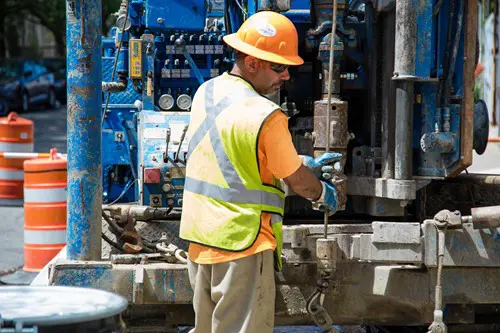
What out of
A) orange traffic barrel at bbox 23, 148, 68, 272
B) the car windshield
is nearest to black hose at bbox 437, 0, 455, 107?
orange traffic barrel at bbox 23, 148, 68, 272

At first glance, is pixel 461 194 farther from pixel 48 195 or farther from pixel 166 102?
pixel 48 195

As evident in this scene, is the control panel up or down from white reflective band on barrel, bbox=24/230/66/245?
up

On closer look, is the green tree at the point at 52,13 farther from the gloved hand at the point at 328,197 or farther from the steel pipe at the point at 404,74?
the gloved hand at the point at 328,197

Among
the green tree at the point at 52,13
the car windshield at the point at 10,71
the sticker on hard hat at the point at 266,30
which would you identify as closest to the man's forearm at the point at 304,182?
the sticker on hard hat at the point at 266,30

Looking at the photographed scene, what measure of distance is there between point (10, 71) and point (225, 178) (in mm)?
34393

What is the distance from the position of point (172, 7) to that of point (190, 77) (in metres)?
0.44

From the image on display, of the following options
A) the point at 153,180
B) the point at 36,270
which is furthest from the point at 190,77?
the point at 36,270

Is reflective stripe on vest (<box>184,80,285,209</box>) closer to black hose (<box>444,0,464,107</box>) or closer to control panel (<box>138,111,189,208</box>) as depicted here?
control panel (<box>138,111,189,208</box>)

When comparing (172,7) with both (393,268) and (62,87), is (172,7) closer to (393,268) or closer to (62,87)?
(393,268)

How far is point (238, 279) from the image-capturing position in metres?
4.87

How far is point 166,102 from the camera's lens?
6676 millimetres

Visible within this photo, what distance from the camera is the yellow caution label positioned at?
6617 mm

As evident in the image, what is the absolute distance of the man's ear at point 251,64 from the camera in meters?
4.98

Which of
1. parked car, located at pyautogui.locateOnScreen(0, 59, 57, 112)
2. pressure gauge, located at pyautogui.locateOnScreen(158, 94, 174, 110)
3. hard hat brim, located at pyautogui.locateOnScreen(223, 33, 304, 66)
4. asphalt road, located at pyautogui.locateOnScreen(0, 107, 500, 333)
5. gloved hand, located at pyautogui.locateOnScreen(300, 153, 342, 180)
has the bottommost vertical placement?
asphalt road, located at pyautogui.locateOnScreen(0, 107, 500, 333)
